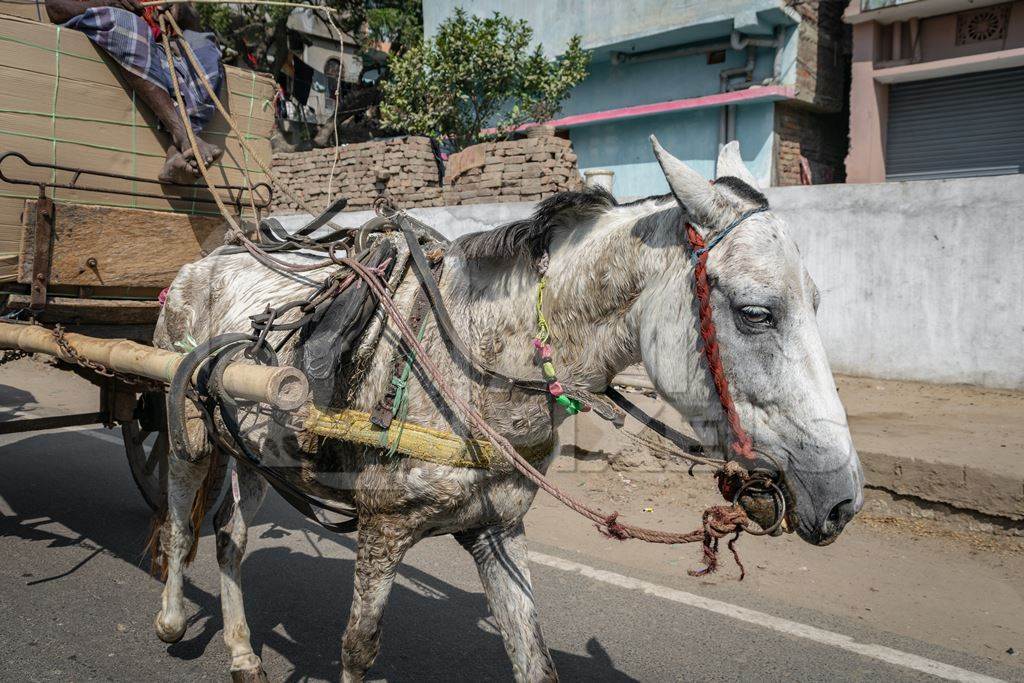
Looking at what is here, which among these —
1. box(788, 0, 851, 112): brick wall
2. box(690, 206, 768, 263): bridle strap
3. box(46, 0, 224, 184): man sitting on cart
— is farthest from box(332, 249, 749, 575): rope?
box(788, 0, 851, 112): brick wall

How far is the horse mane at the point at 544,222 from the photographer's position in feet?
7.55

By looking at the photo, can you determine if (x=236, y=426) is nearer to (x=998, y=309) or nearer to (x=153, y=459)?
(x=153, y=459)

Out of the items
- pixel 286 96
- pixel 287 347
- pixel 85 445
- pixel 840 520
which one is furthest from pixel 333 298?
pixel 286 96

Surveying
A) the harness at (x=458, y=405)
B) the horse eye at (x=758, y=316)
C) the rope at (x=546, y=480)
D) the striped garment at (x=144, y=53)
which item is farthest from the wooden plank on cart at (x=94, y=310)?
the horse eye at (x=758, y=316)

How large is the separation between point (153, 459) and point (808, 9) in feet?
39.5

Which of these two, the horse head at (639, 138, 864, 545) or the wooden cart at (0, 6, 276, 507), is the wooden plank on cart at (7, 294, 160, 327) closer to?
the wooden cart at (0, 6, 276, 507)

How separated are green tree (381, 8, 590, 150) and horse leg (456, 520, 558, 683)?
11.1 m

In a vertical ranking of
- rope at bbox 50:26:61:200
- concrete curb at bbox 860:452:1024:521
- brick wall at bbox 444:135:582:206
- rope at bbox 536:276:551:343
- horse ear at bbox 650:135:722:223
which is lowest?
concrete curb at bbox 860:452:1024:521

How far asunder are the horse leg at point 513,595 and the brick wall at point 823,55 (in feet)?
39.7

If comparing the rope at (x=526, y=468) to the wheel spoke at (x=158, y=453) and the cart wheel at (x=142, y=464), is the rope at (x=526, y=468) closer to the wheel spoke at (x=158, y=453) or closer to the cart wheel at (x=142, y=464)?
the wheel spoke at (x=158, y=453)

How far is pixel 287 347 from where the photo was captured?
110 inches

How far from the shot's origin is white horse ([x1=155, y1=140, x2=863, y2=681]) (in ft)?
5.92

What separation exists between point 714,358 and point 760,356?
0.34 feet

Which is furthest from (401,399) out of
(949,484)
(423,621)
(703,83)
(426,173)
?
(703,83)
